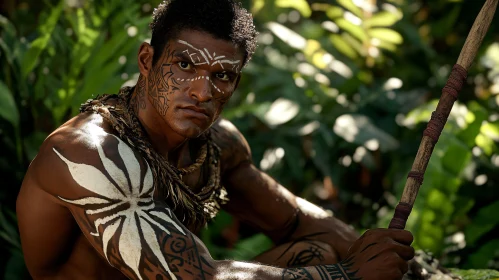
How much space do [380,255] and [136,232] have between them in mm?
821

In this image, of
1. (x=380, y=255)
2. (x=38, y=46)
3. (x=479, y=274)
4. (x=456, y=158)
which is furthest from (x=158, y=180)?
(x=456, y=158)

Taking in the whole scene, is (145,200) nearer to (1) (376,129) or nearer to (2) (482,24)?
(2) (482,24)

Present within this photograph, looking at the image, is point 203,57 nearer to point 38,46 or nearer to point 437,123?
point 437,123

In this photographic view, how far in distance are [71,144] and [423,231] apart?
2.43 m

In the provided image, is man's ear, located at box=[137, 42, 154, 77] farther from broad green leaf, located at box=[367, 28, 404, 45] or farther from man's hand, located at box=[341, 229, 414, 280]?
broad green leaf, located at box=[367, 28, 404, 45]

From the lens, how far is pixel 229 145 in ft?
10.9

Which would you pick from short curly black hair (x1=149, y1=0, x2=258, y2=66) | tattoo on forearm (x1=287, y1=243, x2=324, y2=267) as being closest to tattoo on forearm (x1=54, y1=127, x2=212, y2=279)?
short curly black hair (x1=149, y1=0, x2=258, y2=66)

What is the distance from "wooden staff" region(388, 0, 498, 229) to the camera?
2.69m

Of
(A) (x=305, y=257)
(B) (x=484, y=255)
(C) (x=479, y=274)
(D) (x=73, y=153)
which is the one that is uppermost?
(D) (x=73, y=153)

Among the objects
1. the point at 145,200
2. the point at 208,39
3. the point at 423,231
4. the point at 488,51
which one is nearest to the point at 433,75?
the point at 488,51

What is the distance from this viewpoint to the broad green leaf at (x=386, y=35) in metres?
5.27

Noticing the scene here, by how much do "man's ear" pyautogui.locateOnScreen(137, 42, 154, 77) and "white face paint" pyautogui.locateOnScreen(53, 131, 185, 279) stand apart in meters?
0.45

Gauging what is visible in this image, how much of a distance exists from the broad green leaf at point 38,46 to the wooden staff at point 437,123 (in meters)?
2.41

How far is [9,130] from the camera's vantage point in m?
4.28
